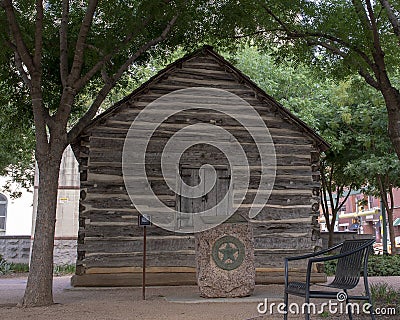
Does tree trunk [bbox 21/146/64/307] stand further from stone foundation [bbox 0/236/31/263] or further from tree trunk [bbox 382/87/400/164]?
stone foundation [bbox 0/236/31/263]

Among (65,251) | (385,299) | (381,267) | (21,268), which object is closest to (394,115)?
(385,299)

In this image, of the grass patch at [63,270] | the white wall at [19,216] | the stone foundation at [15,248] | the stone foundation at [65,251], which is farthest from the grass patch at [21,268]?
the white wall at [19,216]

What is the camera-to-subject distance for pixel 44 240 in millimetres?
8609

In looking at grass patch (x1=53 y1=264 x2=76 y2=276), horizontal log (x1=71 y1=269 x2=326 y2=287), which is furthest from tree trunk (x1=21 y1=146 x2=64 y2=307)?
grass patch (x1=53 y1=264 x2=76 y2=276)

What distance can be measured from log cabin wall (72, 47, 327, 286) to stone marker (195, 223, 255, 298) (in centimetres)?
274

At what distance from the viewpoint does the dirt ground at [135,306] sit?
7.52 meters

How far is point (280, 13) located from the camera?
394 inches

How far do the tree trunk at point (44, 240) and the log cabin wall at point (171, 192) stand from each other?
263cm

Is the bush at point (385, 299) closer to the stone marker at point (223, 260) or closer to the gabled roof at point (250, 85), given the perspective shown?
the stone marker at point (223, 260)

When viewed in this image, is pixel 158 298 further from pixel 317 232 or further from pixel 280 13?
pixel 280 13

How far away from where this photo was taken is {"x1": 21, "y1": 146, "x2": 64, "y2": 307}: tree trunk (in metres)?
8.46

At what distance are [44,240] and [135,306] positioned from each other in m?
1.96

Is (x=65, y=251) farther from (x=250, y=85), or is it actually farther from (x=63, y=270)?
(x=250, y=85)

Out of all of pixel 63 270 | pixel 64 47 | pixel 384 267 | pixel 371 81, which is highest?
pixel 64 47
